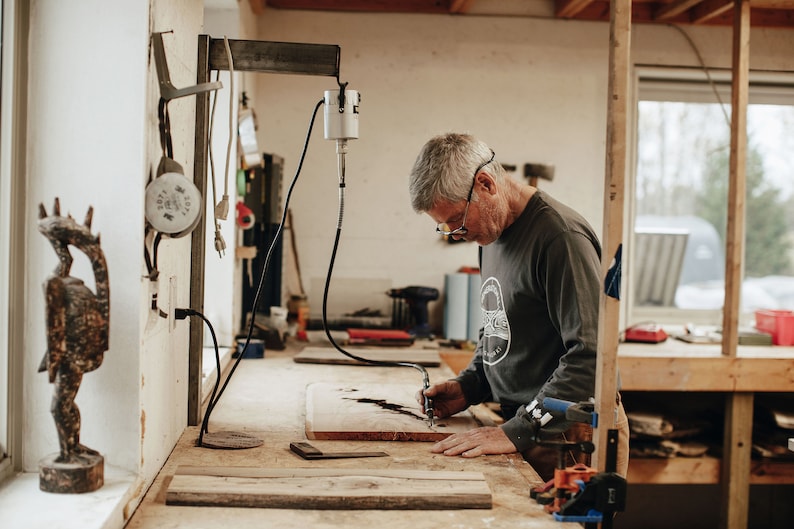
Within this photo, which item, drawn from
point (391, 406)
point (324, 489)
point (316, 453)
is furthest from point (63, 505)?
point (391, 406)

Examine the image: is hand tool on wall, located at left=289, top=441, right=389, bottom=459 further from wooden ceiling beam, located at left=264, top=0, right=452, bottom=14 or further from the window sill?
wooden ceiling beam, located at left=264, top=0, right=452, bottom=14

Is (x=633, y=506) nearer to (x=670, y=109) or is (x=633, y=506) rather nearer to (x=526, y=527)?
(x=670, y=109)

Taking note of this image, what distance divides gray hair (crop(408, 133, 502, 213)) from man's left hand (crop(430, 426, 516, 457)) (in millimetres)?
597

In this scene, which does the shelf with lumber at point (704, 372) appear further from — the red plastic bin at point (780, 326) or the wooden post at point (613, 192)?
the wooden post at point (613, 192)

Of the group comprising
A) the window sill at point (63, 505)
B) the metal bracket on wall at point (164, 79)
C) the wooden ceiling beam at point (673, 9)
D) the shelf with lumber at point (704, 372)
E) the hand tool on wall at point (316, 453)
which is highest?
the wooden ceiling beam at point (673, 9)

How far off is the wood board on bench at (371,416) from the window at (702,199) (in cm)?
237

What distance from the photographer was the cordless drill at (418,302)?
11.9 ft

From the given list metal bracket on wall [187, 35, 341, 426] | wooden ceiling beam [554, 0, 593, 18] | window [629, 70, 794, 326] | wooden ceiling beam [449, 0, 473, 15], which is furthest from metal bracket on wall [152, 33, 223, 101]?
window [629, 70, 794, 326]

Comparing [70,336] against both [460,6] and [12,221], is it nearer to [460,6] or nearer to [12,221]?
[12,221]

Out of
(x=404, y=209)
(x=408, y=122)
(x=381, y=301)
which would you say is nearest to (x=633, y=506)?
(x=381, y=301)

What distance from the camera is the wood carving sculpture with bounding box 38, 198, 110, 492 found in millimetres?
1125

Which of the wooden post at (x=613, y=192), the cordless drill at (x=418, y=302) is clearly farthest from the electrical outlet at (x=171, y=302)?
the cordless drill at (x=418, y=302)

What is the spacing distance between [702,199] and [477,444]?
122 inches

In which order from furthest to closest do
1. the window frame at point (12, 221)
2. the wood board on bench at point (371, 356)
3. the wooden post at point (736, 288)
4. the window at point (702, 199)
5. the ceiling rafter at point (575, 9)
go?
the window at point (702, 199)
the ceiling rafter at point (575, 9)
the wooden post at point (736, 288)
the wood board on bench at point (371, 356)
the window frame at point (12, 221)
